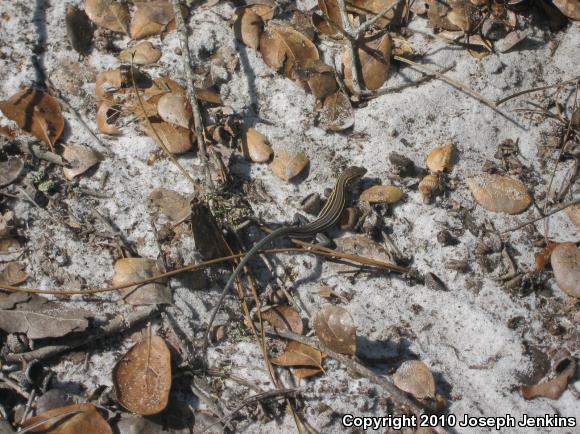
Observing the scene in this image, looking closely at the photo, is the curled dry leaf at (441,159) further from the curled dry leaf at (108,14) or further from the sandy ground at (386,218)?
the curled dry leaf at (108,14)

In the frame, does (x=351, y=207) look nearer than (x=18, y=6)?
Yes

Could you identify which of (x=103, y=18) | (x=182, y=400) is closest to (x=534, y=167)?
(x=182, y=400)

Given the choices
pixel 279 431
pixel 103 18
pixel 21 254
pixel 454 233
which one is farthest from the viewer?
pixel 103 18

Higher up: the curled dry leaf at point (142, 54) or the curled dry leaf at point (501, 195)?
the curled dry leaf at point (142, 54)

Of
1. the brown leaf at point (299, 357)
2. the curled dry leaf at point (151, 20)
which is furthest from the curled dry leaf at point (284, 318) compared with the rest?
the curled dry leaf at point (151, 20)

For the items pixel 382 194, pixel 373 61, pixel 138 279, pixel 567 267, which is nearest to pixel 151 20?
pixel 373 61

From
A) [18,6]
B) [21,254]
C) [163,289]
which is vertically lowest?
[163,289]

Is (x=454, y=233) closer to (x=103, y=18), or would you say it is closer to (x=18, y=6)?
(x=103, y=18)
